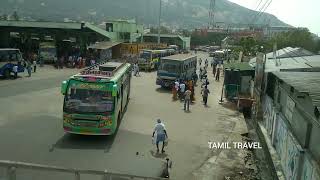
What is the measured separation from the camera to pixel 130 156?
14656 mm

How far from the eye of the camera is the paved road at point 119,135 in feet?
45.0

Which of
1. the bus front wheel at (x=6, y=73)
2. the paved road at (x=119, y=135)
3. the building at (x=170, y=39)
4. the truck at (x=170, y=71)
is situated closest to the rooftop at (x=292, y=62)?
the paved road at (x=119, y=135)

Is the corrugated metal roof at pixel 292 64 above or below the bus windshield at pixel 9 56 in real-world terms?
above

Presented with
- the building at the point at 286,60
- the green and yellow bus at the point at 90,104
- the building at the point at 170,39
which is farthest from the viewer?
the building at the point at 170,39

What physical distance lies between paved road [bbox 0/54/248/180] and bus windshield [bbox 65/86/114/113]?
4.14 feet

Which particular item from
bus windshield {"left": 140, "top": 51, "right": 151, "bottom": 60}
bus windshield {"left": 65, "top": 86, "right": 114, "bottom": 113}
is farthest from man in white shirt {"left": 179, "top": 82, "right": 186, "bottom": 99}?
bus windshield {"left": 140, "top": 51, "right": 151, "bottom": 60}

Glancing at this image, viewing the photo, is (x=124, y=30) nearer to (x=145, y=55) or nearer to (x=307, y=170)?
(x=145, y=55)

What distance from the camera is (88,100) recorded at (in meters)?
15.7

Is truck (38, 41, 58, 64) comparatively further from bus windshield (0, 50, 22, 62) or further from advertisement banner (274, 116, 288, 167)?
advertisement banner (274, 116, 288, 167)

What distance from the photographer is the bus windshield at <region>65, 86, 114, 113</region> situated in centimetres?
1548

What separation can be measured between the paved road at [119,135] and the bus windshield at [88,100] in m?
1.26

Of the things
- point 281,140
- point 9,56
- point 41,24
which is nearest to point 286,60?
point 281,140

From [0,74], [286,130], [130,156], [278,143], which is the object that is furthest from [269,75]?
[0,74]

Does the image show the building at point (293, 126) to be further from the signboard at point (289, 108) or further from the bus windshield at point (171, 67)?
the bus windshield at point (171, 67)
